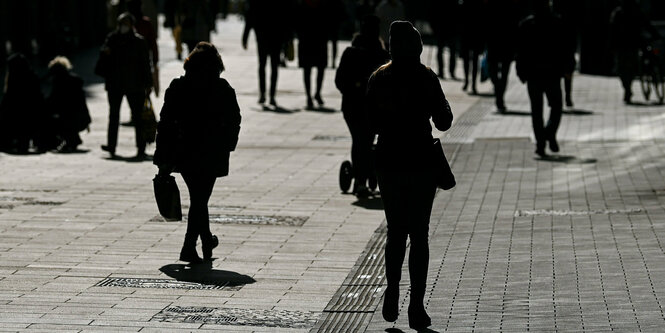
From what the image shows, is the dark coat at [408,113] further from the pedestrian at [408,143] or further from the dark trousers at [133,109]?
the dark trousers at [133,109]

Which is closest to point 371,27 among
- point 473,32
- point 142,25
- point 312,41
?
point 142,25

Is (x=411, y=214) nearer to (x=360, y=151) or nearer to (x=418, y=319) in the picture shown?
(x=418, y=319)

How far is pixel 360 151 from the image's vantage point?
1441cm

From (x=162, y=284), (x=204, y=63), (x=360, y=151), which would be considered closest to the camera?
(x=162, y=284)

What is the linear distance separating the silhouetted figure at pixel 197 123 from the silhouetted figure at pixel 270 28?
1274 centimetres

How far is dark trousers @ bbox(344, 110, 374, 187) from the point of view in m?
14.3

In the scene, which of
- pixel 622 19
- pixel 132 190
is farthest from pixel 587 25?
pixel 132 190

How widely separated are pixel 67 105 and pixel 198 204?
785 centimetres

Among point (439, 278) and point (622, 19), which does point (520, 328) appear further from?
point (622, 19)

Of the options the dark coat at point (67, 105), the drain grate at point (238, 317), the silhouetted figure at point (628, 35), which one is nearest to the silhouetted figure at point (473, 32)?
the silhouetted figure at point (628, 35)

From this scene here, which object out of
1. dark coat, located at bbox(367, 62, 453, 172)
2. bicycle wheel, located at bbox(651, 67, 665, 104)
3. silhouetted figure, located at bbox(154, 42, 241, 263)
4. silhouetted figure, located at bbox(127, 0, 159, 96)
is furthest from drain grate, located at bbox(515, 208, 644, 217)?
bicycle wheel, located at bbox(651, 67, 665, 104)

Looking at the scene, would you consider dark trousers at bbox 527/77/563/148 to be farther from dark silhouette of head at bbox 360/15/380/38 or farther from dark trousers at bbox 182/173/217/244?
dark trousers at bbox 182/173/217/244

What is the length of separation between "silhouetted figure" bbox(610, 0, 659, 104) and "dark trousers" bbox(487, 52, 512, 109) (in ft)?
6.70

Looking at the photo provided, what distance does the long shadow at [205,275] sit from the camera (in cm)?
1011
